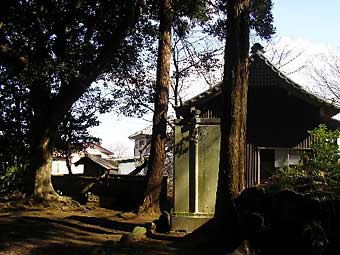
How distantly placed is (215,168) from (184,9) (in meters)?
6.93

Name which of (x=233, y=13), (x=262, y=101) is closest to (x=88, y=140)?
(x=262, y=101)

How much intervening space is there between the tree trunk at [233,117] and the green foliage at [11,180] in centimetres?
1385

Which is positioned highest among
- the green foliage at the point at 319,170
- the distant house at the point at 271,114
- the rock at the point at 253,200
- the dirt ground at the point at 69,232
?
the distant house at the point at 271,114

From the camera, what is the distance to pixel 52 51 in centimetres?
1559

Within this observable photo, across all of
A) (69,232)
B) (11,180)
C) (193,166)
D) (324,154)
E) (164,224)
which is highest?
(324,154)

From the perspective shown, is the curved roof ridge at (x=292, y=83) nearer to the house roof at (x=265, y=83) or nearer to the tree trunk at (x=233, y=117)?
the house roof at (x=265, y=83)

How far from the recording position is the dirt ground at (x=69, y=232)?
967 centimetres

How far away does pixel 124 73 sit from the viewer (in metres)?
20.5

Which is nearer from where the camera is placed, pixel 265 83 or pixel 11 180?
pixel 265 83

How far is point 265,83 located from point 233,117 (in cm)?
697

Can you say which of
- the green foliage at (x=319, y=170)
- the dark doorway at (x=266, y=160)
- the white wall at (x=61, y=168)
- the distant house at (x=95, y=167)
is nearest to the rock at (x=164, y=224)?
the green foliage at (x=319, y=170)

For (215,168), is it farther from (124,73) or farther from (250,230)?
(124,73)

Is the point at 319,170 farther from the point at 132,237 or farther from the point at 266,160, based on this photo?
the point at 266,160

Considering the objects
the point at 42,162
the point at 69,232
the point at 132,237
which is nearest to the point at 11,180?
the point at 42,162
